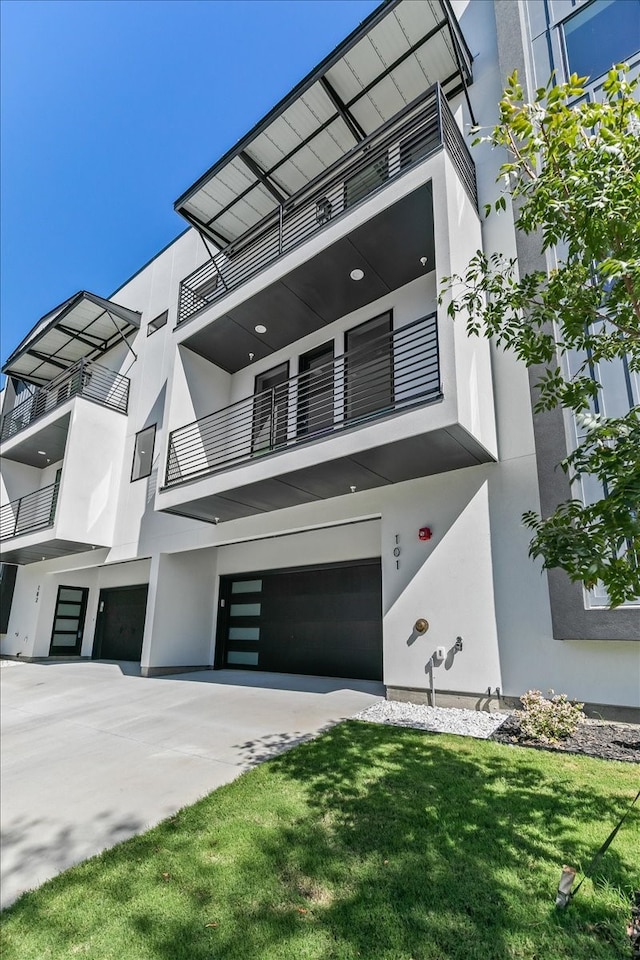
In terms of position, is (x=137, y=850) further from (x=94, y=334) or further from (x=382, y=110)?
(x=94, y=334)

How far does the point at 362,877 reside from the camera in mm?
2686

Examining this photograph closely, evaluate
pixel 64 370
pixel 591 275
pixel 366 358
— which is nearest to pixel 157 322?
pixel 64 370

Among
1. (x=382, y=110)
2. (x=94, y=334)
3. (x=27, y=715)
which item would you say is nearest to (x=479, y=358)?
(x=382, y=110)

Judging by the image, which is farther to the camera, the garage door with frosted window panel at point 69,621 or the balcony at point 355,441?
the garage door with frosted window panel at point 69,621

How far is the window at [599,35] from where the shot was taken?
714cm

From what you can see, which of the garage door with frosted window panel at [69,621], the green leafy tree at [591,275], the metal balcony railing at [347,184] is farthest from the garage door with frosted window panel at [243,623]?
the green leafy tree at [591,275]

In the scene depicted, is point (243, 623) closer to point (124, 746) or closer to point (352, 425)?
point (124, 746)

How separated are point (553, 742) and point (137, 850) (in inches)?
160

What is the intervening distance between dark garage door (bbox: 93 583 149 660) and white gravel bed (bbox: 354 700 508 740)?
991 cm

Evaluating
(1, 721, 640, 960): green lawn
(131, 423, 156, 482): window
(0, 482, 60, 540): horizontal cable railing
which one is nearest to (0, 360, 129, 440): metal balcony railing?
(131, 423, 156, 482): window

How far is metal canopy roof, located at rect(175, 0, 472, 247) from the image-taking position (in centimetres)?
819

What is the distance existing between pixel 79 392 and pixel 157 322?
10.8 ft

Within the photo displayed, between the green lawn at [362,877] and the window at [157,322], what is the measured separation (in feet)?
44.5

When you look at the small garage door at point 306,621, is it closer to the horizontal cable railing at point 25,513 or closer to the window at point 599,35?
the horizontal cable railing at point 25,513
